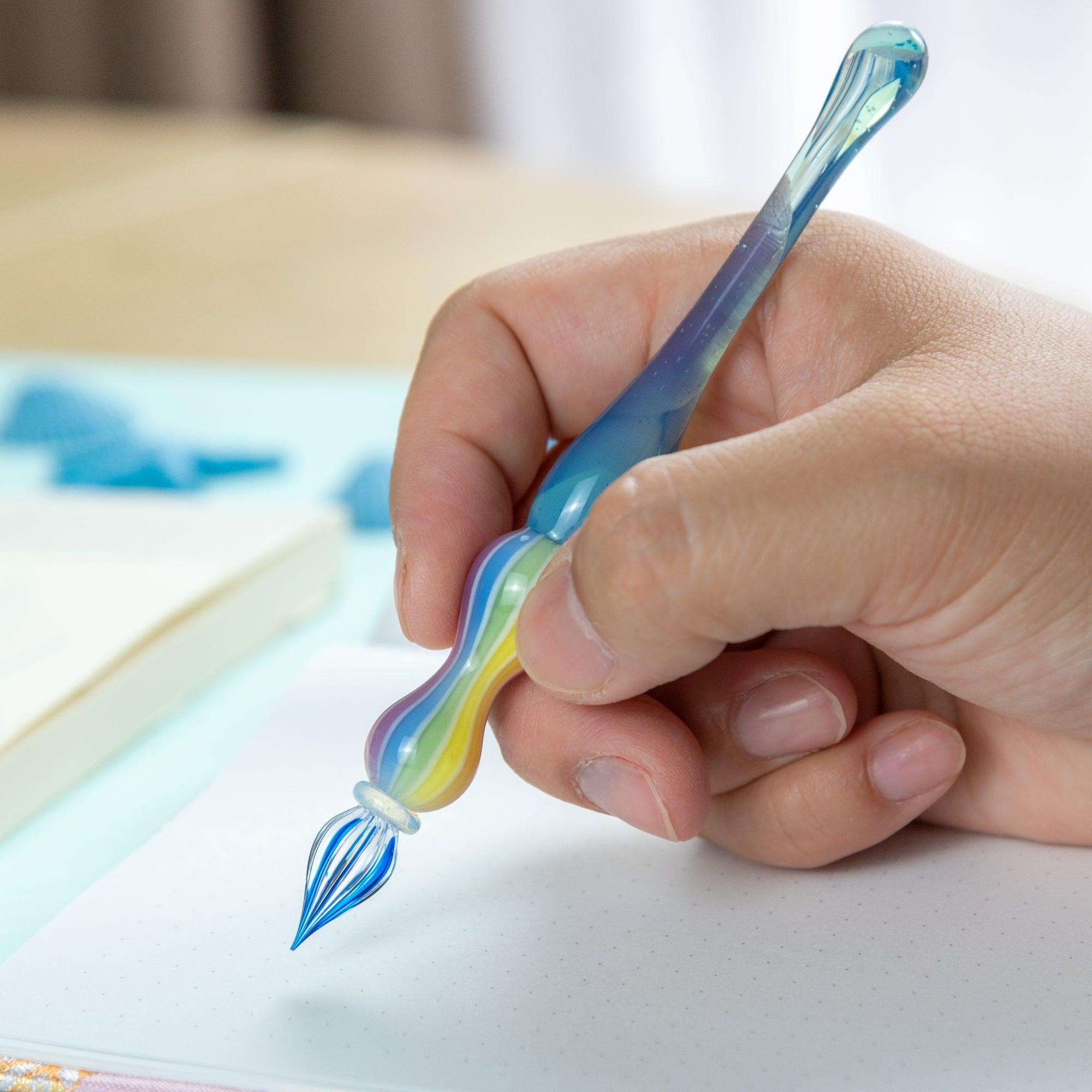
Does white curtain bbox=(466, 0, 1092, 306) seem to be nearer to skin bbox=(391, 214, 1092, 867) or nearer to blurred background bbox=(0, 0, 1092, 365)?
blurred background bbox=(0, 0, 1092, 365)

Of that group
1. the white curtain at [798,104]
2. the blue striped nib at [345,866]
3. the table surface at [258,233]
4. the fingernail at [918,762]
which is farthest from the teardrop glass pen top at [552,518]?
the white curtain at [798,104]

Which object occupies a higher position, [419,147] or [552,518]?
[552,518]

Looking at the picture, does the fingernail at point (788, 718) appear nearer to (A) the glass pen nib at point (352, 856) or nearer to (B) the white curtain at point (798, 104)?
(A) the glass pen nib at point (352, 856)

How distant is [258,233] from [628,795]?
1.25m

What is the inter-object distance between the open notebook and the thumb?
0.80 feet

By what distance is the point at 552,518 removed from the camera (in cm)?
42

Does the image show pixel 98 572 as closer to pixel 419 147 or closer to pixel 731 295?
pixel 731 295

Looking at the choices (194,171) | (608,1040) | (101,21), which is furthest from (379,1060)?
(101,21)

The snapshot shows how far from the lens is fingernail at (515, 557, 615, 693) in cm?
39

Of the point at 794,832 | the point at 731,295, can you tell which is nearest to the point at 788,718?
the point at 794,832

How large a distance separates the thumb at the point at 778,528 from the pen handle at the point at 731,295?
0.15 ft

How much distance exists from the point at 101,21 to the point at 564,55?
3.08ft

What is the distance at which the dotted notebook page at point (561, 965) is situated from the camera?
36 cm

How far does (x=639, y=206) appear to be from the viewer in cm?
160
